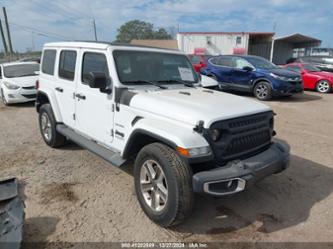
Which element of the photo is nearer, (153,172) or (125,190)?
(153,172)

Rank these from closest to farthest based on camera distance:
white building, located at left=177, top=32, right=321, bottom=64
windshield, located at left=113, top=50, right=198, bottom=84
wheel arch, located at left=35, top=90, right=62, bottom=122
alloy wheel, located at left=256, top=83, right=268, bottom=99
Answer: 1. windshield, located at left=113, top=50, right=198, bottom=84
2. wheel arch, located at left=35, top=90, right=62, bottom=122
3. alloy wheel, located at left=256, top=83, right=268, bottom=99
4. white building, located at left=177, top=32, right=321, bottom=64

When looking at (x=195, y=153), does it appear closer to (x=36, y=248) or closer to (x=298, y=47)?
(x=36, y=248)

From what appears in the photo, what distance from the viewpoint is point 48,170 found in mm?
4137

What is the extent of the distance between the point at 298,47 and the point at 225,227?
126ft

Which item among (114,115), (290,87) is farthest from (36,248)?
(290,87)

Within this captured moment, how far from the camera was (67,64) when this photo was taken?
4320 mm

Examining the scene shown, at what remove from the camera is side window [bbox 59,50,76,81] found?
13.6 feet

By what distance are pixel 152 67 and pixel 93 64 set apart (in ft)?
2.81

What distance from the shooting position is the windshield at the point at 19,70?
31.0 ft

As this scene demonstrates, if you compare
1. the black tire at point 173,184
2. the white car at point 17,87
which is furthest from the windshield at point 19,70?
the black tire at point 173,184

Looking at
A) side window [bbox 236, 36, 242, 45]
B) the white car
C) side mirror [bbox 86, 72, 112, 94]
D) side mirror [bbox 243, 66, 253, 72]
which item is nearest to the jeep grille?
side mirror [bbox 86, 72, 112, 94]

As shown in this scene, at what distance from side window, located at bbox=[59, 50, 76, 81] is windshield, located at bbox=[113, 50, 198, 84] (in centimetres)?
107

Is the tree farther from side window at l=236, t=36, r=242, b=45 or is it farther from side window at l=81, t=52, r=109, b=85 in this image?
side window at l=81, t=52, r=109, b=85

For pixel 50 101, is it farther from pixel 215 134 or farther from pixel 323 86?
pixel 323 86
